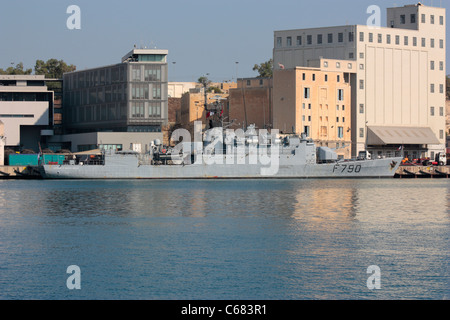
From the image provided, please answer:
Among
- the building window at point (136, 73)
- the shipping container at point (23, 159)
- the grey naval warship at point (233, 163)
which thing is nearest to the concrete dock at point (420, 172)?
the grey naval warship at point (233, 163)

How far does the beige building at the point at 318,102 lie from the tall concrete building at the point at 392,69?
1380mm

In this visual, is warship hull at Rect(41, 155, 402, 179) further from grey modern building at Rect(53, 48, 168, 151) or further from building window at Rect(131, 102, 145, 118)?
building window at Rect(131, 102, 145, 118)

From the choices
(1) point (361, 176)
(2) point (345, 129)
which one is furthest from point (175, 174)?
(2) point (345, 129)

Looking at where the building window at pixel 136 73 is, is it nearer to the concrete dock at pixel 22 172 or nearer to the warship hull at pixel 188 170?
the warship hull at pixel 188 170

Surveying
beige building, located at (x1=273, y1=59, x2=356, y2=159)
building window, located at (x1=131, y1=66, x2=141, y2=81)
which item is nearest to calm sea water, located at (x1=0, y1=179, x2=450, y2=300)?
beige building, located at (x1=273, y1=59, x2=356, y2=159)

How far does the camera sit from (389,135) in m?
86.9

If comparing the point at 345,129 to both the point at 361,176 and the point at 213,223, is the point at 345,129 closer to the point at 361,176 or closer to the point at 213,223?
the point at 361,176

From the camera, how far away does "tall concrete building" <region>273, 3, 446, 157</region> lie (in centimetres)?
8769

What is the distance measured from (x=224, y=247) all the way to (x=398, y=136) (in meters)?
65.8

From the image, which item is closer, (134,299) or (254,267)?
(134,299)

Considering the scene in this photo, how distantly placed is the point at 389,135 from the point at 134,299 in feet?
239

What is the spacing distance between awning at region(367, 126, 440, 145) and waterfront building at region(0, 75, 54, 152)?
45.8m

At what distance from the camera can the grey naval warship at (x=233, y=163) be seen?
234 ft
